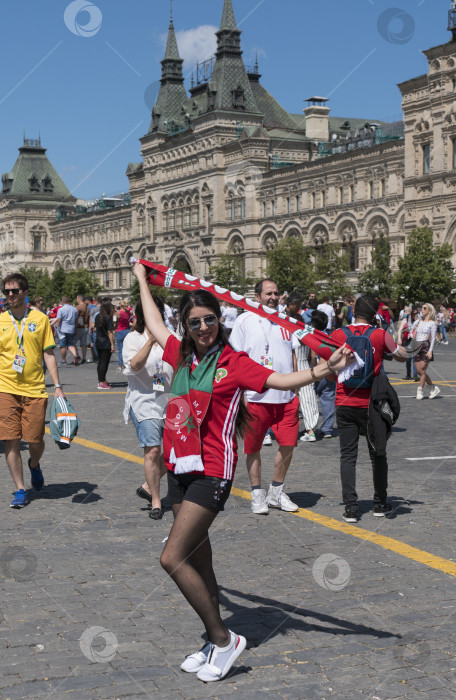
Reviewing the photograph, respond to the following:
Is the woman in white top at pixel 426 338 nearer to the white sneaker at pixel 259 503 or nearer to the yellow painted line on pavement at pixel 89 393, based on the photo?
the yellow painted line on pavement at pixel 89 393

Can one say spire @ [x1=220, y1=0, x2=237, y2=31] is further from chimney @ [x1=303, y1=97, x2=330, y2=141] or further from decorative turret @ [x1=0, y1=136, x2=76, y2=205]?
decorative turret @ [x1=0, y1=136, x2=76, y2=205]

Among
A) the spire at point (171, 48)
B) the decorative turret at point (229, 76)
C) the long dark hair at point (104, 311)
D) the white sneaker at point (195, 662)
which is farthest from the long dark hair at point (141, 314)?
the spire at point (171, 48)

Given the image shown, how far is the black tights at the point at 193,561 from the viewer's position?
4.20 meters

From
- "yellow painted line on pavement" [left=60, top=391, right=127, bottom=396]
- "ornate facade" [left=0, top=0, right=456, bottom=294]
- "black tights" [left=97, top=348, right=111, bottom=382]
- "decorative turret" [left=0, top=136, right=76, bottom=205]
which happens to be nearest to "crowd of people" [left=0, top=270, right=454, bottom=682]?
"yellow painted line on pavement" [left=60, top=391, right=127, bottom=396]

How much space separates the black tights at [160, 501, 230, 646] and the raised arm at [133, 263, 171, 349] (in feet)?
3.12

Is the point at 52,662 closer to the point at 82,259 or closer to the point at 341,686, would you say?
the point at 341,686

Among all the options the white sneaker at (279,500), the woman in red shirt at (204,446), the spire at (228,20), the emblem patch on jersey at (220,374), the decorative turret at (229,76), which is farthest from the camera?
the spire at (228,20)

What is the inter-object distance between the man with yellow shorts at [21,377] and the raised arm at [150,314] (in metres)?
2.97

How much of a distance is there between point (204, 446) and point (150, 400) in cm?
331

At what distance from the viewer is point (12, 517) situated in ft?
24.3

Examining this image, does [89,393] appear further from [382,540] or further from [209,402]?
[209,402]

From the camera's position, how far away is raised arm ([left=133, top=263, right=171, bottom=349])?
4885mm

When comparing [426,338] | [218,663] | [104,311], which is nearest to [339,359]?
[218,663]

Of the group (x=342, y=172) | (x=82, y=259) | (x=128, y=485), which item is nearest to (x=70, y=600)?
(x=128, y=485)
